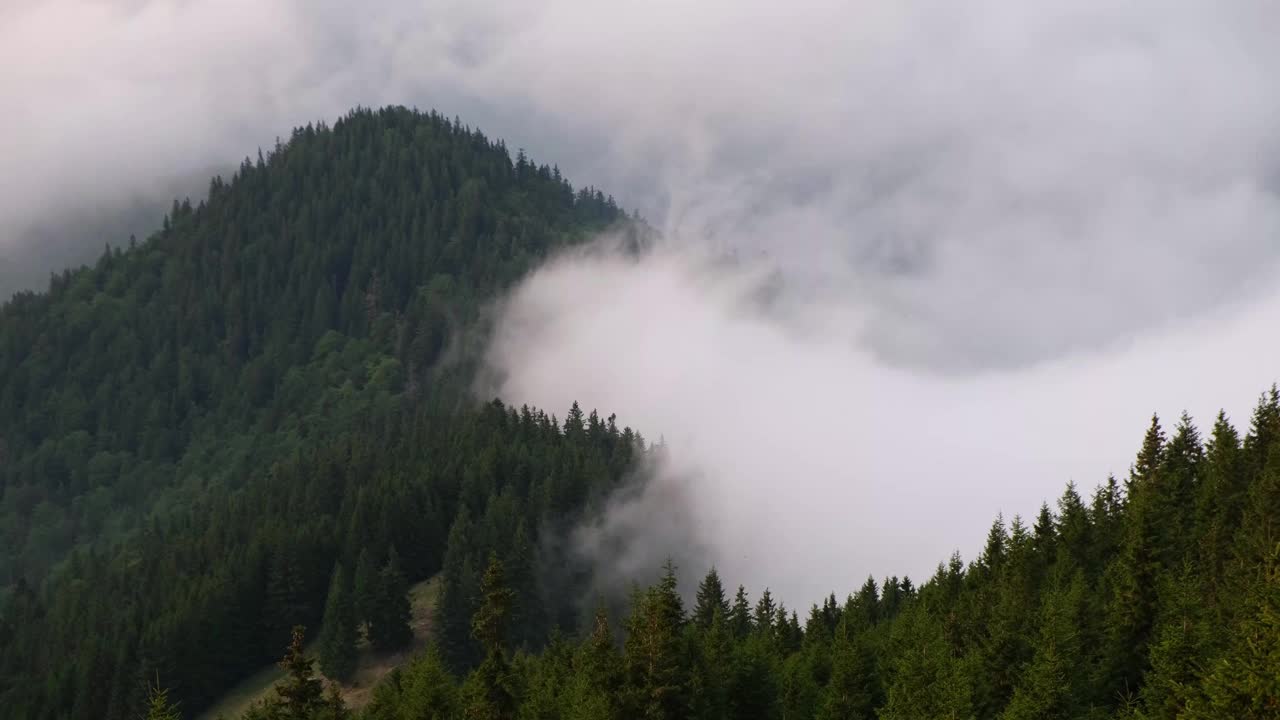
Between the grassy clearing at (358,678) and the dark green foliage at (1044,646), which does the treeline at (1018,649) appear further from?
the grassy clearing at (358,678)

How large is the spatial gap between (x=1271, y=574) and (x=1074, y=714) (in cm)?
1456

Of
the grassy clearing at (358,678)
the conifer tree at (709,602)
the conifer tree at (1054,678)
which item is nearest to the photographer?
the conifer tree at (1054,678)

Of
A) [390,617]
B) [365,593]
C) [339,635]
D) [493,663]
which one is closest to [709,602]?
[390,617]

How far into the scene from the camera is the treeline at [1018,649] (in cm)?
6569

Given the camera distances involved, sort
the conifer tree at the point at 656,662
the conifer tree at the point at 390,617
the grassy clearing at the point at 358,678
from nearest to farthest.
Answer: the conifer tree at the point at 656,662 < the grassy clearing at the point at 358,678 < the conifer tree at the point at 390,617

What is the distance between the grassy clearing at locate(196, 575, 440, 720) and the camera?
165250mm

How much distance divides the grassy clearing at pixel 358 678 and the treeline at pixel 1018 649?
64450 mm

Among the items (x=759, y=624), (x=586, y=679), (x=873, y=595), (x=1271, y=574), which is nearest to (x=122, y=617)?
(x=759, y=624)

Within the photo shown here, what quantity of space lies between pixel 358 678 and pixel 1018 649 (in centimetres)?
11271

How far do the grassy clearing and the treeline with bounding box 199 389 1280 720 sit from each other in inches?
2537

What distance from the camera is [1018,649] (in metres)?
77.5

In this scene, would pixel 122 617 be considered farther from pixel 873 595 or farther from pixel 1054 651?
pixel 1054 651

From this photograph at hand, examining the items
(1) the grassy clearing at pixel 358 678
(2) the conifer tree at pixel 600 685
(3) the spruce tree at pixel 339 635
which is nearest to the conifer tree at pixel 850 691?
(2) the conifer tree at pixel 600 685

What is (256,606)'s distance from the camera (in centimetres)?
18500
